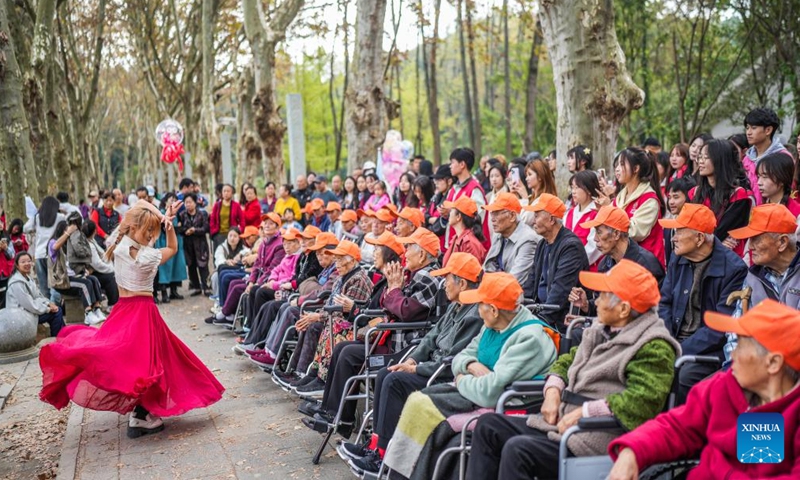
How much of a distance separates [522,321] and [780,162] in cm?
282

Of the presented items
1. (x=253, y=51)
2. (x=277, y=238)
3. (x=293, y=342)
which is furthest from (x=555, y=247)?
(x=253, y=51)

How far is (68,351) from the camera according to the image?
609 cm

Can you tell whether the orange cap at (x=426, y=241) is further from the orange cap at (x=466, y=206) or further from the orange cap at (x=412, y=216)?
the orange cap at (x=412, y=216)

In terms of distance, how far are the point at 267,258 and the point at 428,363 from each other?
16.9 feet

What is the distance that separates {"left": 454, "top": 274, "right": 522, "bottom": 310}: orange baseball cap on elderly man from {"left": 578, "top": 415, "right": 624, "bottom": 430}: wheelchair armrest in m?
1.07

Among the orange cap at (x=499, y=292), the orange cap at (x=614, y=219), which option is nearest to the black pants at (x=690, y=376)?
the orange cap at (x=499, y=292)

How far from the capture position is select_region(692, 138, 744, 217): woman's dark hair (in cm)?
606

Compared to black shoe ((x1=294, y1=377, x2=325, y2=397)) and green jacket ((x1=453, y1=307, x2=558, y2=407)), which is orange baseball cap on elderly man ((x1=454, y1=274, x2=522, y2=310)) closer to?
green jacket ((x1=453, y1=307, x2=558, y2=407))

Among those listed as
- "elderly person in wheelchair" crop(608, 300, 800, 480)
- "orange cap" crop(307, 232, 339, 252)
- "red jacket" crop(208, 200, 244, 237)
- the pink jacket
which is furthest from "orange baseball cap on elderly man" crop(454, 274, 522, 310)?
"red jacket" crop(208, 200, 244, 237)

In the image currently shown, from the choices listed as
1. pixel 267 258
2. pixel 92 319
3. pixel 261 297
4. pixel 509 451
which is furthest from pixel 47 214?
pixel 509 451

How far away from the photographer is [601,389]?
3.80 meters

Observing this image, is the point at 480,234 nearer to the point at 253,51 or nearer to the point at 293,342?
the point at 293,342

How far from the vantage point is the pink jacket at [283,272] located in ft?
29.4

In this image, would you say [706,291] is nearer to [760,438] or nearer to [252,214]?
[760,438]
